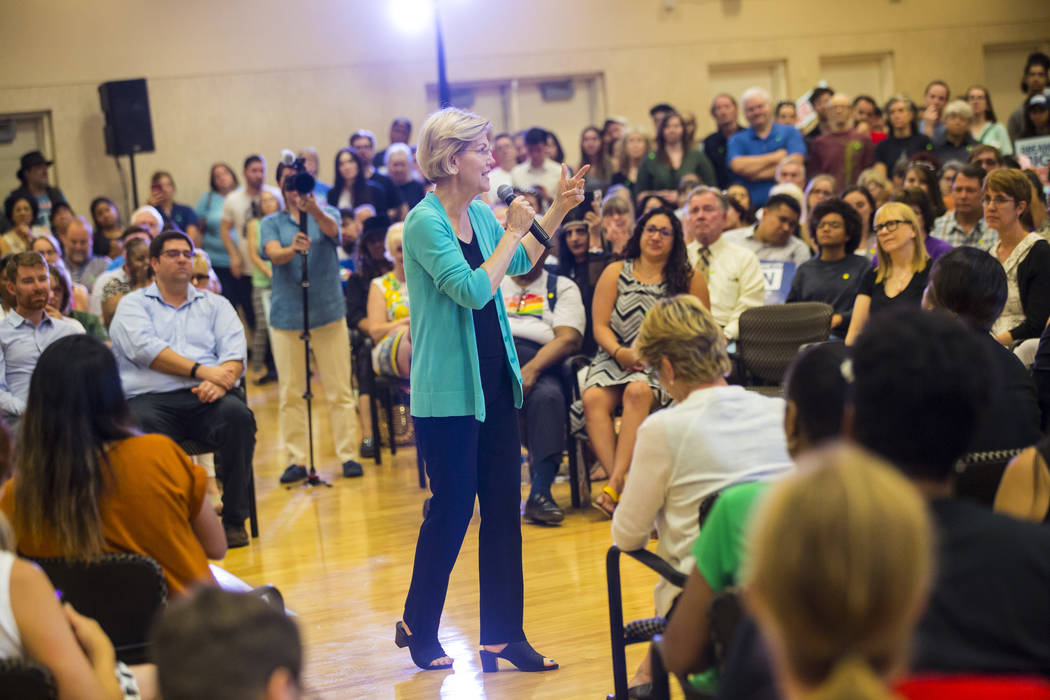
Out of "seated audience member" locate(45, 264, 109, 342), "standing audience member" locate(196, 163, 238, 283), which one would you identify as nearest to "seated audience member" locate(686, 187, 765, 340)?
"seated audience member" locate(45, 264, 109, 342)

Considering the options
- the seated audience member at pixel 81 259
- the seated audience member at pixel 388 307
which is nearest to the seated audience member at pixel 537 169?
the seated audience member at pixel 388 307

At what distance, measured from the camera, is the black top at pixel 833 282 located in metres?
4.95

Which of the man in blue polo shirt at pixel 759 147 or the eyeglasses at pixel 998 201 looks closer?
the eyeglasses at pixel 998 201

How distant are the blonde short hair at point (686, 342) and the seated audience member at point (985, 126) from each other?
6450 mm

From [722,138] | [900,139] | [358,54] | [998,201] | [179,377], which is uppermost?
[358,54]

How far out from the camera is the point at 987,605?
118cm

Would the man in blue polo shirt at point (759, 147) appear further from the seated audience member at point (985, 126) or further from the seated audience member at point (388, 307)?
the seated audience member at point (388, 307)

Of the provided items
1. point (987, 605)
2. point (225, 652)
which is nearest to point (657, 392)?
point (987, 605)

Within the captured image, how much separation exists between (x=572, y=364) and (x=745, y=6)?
7.91m

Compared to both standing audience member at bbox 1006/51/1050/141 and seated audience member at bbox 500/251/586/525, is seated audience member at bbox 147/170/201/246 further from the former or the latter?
standing audience member at bbox 1006/51/1050/141

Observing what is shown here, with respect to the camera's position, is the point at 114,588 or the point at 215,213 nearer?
the point at 114,588

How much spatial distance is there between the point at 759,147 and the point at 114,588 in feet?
22.7

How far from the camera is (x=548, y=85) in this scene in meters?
11.3

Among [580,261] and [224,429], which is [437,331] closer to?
[224,429]
